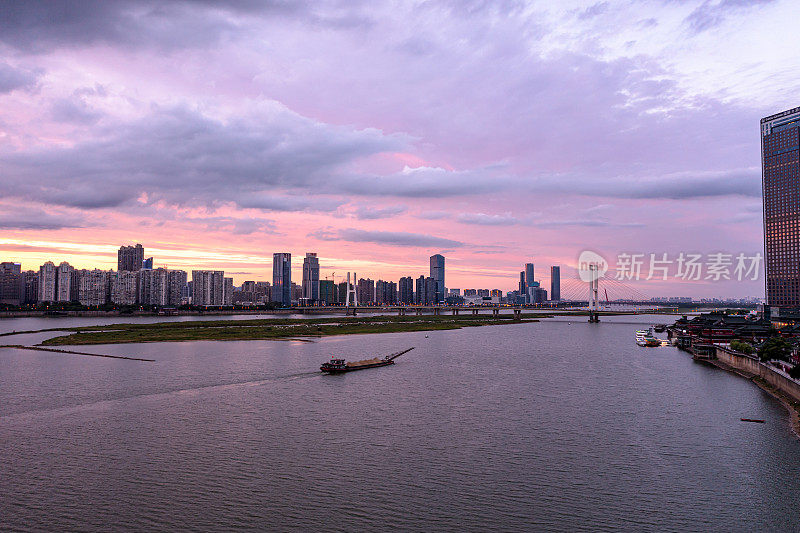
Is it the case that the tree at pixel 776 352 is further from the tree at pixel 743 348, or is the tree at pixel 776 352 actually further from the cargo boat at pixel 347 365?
the cargo boat at pixel 347 365

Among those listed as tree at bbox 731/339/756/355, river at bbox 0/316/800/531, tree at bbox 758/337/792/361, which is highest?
tree at bbox 758/337/792/361

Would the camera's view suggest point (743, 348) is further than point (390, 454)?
Yes

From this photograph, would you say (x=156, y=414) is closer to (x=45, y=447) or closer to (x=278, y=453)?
(x=45, y=447)

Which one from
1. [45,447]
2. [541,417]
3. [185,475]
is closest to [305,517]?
[185,475]

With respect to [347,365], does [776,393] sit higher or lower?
higher

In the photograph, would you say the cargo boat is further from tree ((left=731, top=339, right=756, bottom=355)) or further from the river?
tree ((left=731, top=339, right=756, bottom=355))

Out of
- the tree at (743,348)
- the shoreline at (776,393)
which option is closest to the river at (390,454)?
the shoreline at (776,393)

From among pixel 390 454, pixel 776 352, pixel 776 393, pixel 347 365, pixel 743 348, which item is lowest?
pixel 390 454

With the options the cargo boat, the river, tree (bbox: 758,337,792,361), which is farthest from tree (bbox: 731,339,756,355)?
the cargo boat

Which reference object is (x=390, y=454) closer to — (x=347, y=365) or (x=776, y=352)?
(x=347, y=365)

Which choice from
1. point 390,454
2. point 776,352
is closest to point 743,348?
point 776,352
